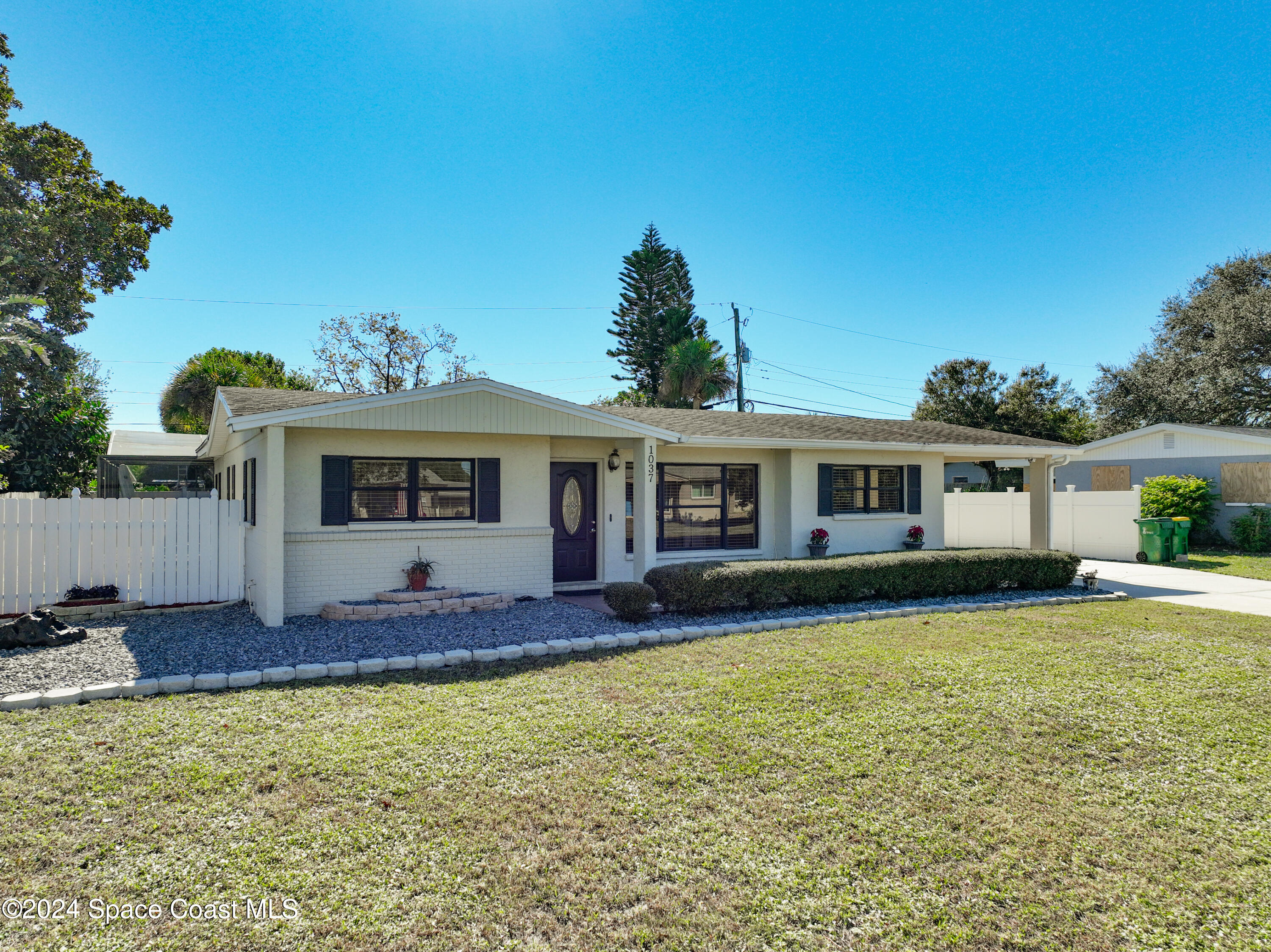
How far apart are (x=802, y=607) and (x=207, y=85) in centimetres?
1553

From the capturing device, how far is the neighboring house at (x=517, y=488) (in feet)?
29.5

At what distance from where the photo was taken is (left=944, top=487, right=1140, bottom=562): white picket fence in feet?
54.7

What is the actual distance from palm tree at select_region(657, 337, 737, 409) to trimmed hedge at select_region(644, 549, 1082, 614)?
19.0 meters

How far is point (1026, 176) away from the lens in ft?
52.8

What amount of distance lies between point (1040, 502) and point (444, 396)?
45.3ft

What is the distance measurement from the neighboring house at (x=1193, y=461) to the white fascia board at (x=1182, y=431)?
0.02 m

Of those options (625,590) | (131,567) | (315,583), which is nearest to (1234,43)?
(625,590)

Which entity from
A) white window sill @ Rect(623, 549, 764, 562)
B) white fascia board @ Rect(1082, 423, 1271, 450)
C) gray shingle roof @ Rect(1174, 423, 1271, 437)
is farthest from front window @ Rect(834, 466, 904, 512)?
gray shingle roof @ Rect(1174, 423, 1271, 437)

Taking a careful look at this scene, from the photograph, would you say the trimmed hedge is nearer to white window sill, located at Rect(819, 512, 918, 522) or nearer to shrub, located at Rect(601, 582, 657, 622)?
shrub, located at Rect(601, 582, 657, 622)

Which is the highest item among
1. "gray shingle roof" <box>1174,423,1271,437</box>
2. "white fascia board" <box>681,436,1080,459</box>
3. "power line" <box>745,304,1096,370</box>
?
"power line" <box>745,304,1096,370</box>

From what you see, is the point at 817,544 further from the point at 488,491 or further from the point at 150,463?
the point at 150,463

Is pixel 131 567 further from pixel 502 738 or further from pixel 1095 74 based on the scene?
pixel 1095 74

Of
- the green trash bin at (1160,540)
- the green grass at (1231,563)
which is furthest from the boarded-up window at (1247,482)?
the green trash bin at (1160,540)

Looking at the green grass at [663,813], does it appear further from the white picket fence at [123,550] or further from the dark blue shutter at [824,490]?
the dark blue shutter at [824,490]
